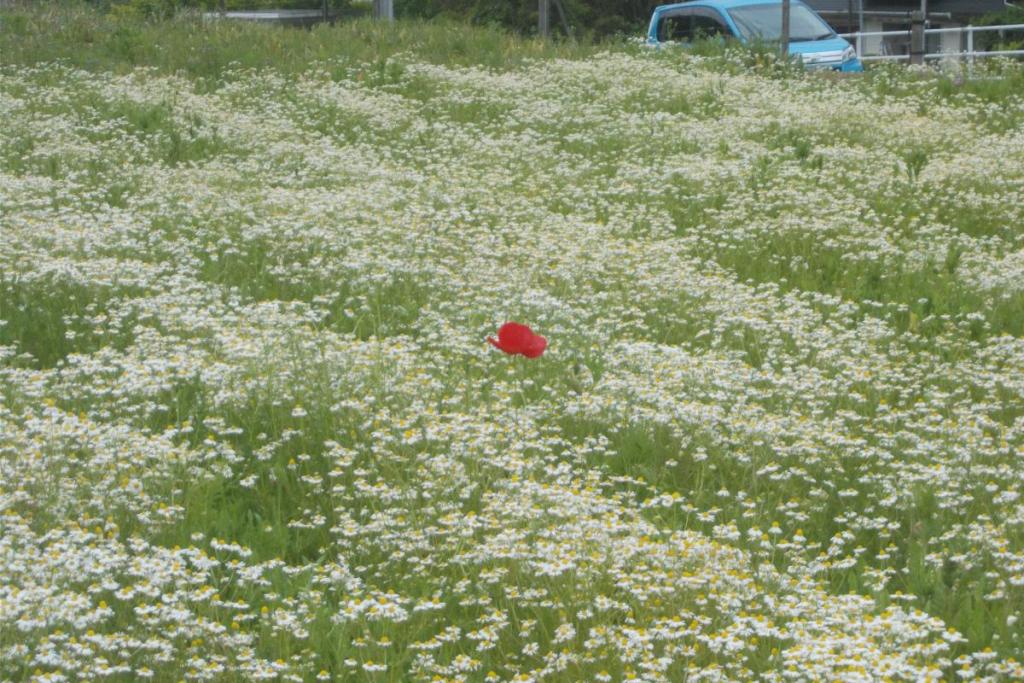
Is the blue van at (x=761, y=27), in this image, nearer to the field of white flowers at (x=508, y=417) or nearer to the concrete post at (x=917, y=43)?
the concrete post at (x=917, y=43)

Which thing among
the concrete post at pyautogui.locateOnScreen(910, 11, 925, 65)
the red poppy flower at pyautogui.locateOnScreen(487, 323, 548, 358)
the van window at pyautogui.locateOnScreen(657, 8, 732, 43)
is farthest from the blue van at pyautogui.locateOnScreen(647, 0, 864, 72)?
the red poppy flower at pyautogui.locateOnScreen(487, 323, 548, 358)

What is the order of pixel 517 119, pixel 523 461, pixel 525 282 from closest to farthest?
pixel 523 461 → pixel 525 282 → pixel 517 119

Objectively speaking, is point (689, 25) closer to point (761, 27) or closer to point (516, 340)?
point (761, 27)

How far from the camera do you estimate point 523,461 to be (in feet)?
16.7

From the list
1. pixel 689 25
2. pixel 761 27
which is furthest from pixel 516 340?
pixel 689 25

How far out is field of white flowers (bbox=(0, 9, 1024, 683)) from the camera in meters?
3.86

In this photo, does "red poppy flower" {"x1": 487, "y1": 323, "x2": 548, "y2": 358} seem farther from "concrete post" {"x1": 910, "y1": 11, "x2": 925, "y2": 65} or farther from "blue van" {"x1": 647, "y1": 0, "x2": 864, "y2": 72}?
"concrete post" {"x1": 910, "y1": 11, "x2": 925, "y2": 65}

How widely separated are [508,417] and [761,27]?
1755cm

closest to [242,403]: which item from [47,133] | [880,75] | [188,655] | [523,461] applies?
[523,461]

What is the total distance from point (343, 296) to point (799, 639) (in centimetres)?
473

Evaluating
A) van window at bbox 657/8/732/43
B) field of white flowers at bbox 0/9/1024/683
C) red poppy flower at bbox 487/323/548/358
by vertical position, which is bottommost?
field of white flowers at bbox 0/9/1024/683

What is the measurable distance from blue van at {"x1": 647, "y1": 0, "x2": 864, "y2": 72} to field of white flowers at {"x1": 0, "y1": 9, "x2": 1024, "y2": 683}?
8.89m

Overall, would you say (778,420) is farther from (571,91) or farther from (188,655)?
(571,91)

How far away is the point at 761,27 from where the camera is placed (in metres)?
21.8
